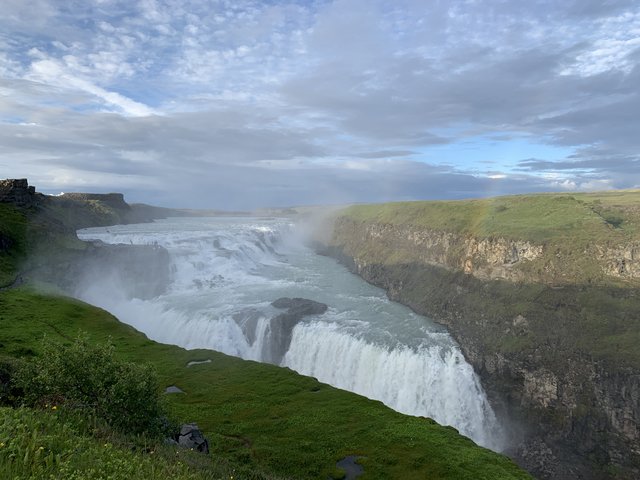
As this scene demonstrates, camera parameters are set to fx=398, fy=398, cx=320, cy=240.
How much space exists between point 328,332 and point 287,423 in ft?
92.8

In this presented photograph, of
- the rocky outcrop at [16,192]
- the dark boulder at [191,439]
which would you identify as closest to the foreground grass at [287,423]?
the dark boulder at [191,439]

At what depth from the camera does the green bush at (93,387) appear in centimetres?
1652

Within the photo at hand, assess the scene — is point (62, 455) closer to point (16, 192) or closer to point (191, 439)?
point (191, 439)

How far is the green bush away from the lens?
16.5 metres

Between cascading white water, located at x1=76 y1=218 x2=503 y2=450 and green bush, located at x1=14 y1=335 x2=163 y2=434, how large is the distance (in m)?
36.4

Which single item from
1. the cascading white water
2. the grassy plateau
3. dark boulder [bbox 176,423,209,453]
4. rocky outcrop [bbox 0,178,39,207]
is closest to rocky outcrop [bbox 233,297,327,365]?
the cascading white water

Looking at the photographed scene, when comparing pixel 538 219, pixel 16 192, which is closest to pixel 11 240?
pixel 16 192

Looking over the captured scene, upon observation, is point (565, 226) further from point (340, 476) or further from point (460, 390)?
point (340, 476)

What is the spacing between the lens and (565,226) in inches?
2719

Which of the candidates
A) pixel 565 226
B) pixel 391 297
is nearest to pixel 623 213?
pixel 565 226

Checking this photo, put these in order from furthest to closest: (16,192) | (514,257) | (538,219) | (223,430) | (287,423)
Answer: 1. (16,192)
2. (538,219)
3. (514,257)
4. (287,423)
5. (223,430)

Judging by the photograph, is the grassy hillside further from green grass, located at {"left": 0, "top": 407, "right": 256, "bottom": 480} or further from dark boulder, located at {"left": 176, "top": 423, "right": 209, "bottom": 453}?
green grass, located at {"left": 0, "top": 407, "right": 256, "bottom": 480}

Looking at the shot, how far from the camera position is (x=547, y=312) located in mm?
54531

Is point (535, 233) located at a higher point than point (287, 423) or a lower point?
higher
